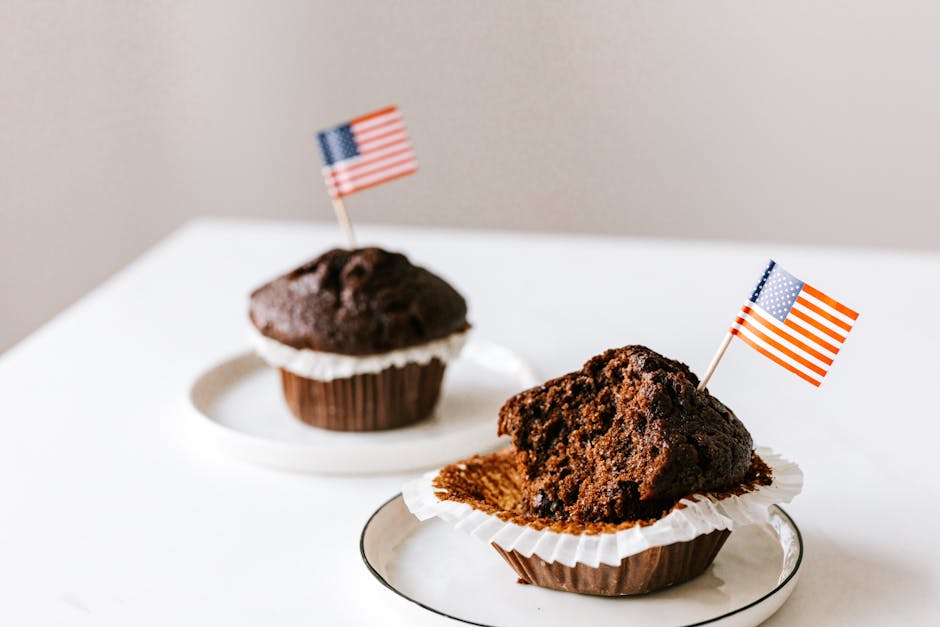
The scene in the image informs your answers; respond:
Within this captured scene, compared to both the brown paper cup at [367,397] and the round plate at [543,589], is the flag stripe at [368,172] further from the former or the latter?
the round plate at [543,589]

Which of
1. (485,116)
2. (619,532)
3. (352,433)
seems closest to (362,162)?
(352,433)

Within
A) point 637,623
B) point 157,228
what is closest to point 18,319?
point 157,228

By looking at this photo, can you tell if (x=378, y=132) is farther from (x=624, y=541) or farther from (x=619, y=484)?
(x=624, y=541)

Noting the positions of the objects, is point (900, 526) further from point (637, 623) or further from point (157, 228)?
point (157, 228)

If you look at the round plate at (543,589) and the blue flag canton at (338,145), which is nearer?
the round plate at (543,589)

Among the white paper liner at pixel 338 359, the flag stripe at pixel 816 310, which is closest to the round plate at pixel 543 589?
the flag stripe at pixel 816 310

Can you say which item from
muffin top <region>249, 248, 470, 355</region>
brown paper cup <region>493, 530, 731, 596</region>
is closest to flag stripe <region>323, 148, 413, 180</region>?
muffin top <region>249, 248, 470, 355</region>

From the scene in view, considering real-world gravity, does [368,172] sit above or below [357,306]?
above

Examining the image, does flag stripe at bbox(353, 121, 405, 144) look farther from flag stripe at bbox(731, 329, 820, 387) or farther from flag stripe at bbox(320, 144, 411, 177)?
flag stripe at bbox(731, 329, 820, 387)
